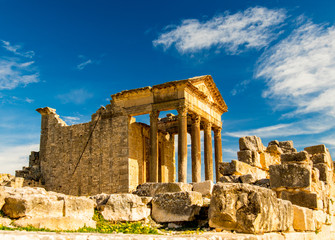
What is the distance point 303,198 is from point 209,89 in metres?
16.2

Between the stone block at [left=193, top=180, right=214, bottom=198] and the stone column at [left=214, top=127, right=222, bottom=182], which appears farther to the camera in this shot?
the stone column at [left=214, top=127, right=222, bottom=182]

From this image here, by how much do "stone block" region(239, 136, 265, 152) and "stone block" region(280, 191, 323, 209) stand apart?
180 inches

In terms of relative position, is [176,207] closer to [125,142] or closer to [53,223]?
[53,223]

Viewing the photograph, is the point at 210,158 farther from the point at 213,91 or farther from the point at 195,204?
the point at 195,204

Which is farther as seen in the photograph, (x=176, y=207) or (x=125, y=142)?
(x=125, y=142)

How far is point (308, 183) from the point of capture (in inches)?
317

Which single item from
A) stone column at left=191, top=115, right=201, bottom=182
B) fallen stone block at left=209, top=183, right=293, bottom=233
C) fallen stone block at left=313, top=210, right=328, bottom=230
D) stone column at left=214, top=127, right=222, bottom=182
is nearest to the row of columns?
stone column at left=191, top=115, right=201, bottom=182

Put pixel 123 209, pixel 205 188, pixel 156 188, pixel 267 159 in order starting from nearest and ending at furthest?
1. pixel 123 209
2. pixel 156 188
3. pixel 205 188
4. pixel 267 159

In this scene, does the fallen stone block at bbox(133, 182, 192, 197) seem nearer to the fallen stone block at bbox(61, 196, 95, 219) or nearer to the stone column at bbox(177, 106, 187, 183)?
the fallen stone block at bbox(61, 196, 95, 219)

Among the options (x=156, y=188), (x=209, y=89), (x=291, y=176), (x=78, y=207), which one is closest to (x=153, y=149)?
(x=209, y=89)

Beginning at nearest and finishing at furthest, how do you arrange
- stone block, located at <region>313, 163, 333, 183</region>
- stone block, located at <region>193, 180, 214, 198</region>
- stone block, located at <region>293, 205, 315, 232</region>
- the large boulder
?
the large boulder → stone block, located at <region>293, 205, 315, 232</region> → stone block, located at <region>193, 180, 214, 198</region> → stone block, located at <region>313, 163, 333, 183</region>

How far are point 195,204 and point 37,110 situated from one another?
21.4 meters

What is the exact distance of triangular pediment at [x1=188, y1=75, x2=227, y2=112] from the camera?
22.0 meters

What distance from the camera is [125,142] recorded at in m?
21.3
